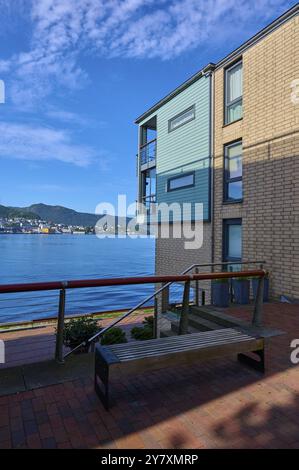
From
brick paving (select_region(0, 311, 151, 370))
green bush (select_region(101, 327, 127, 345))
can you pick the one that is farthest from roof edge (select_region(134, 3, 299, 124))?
brick paving (select_region(0, 311, 151, 370))

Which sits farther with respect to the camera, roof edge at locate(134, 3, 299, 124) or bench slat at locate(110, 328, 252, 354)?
roof edge at locate(134, 3, 299, 124)

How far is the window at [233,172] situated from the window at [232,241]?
2.50 ft

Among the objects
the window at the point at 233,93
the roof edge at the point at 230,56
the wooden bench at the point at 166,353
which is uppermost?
the roof edge at the point at 230,56

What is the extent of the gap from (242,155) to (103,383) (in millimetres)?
8443

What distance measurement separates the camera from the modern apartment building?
812 cm

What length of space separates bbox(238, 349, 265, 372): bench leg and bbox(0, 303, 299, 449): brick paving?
0.30 ft

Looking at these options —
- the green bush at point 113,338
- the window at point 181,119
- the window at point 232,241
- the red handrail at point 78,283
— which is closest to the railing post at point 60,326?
the red handrail at point 78,283

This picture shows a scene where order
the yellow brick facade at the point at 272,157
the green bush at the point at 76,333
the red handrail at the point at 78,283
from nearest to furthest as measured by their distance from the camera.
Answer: the red handrail at the point at 78,283
the green bush at the point at 76,333
the yellow brick facade at the point at 272,157

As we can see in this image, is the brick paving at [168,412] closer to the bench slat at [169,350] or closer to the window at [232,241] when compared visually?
the bench slat at [169,350]

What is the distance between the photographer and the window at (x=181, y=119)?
42.4ft

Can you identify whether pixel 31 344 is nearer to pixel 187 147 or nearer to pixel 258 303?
pixel 258 303

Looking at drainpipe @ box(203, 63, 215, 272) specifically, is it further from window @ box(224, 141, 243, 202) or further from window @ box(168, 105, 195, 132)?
window @ box(168, 105, 195, 132)

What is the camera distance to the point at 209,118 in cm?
1161

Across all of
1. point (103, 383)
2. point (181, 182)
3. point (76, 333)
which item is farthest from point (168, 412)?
point (181, 182)
